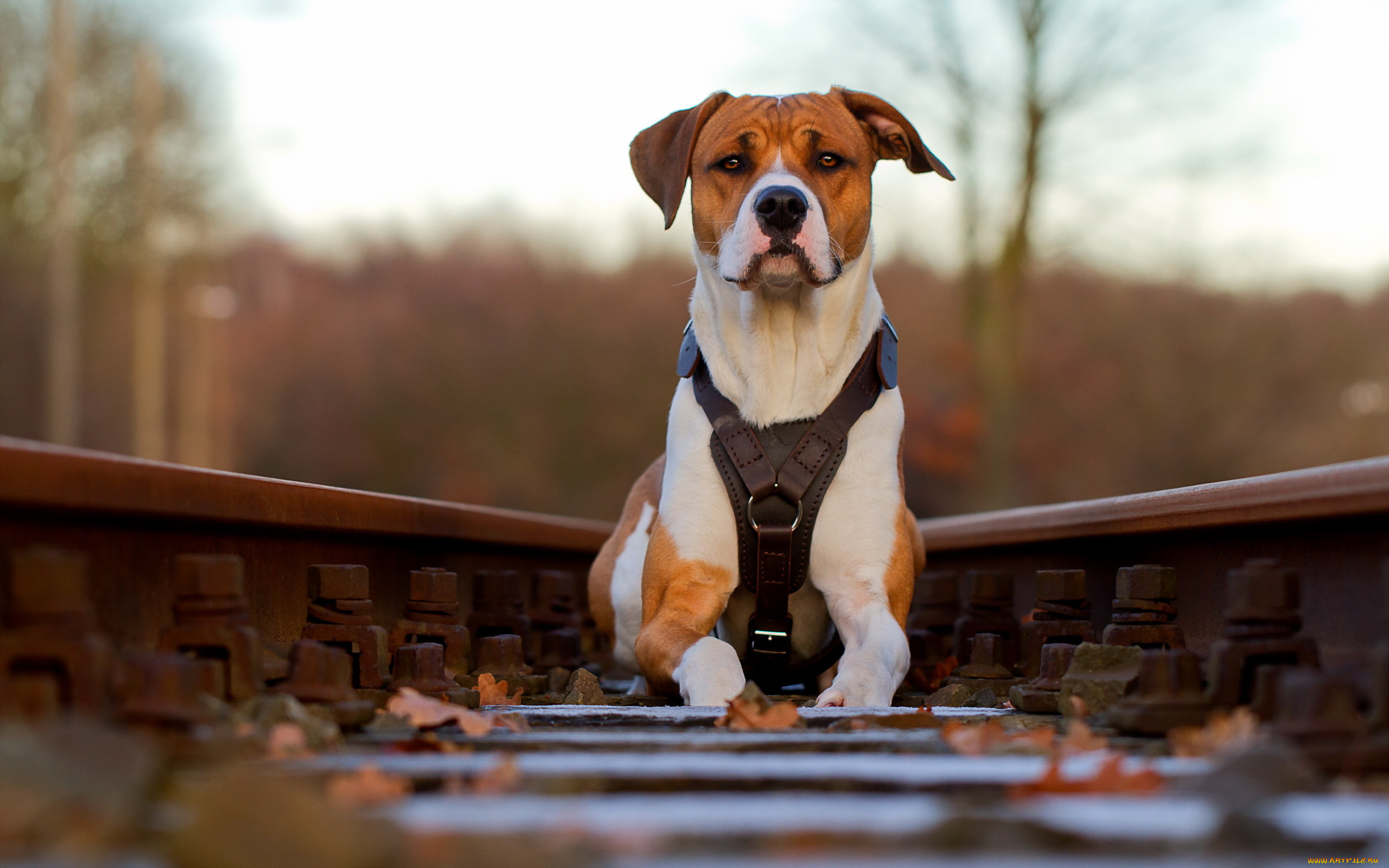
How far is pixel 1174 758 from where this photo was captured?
2.11m

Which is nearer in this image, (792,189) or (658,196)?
(792,189)

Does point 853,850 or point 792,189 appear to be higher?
point 792,189

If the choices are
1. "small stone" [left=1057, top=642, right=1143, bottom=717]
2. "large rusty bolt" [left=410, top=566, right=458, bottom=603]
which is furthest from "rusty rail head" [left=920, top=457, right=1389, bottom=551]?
"large rusty bolt" [left=410, top=566, right=458, bottom=603]

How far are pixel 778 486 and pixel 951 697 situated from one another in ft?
2.69

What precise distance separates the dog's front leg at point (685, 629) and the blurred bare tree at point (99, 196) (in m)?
18.6

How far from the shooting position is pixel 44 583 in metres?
1.89

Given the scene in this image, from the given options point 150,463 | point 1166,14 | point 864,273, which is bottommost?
point 150,463

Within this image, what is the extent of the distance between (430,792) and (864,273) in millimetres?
2635

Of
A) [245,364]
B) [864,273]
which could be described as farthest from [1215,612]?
[245,364]

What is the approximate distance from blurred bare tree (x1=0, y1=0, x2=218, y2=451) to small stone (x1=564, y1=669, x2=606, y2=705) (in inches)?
744

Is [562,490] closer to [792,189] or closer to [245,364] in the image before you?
[245,364]

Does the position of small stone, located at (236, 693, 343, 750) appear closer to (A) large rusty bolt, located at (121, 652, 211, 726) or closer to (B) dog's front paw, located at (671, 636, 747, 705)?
(A) large rusty bolt, located at (121, 652, 211, 726)

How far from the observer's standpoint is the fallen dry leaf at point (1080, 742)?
2.16 metres

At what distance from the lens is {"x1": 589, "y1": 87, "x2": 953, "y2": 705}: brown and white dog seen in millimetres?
3768
